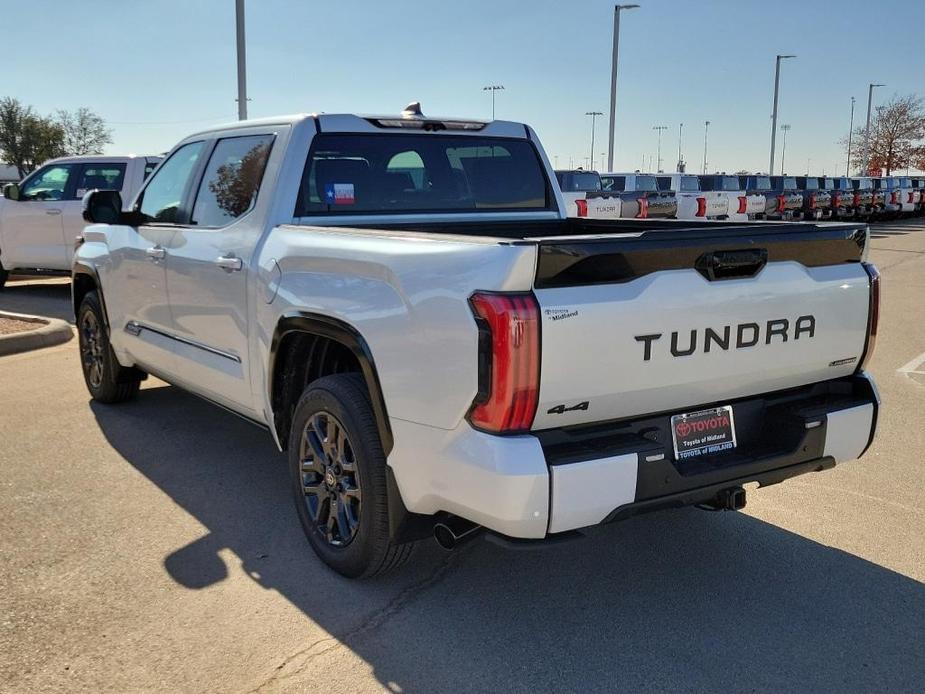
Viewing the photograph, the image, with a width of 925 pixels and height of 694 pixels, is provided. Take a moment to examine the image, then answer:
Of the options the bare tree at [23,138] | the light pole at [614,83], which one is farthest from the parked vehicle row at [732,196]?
the bare tree at [23,138]

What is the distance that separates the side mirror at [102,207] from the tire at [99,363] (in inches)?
30.5

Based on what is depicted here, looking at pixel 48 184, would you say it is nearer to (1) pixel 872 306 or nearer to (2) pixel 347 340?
(2) pixel 347 340

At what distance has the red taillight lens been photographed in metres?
2.78

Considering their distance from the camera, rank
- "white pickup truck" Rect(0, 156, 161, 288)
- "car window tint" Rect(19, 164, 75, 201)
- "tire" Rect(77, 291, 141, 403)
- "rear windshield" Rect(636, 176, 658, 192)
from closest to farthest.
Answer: "tire" Rect(77, 291, 141, 403) < "white pickup truck" Rect(0, 156, 161, 288) < "car window tint" Rect(19, 164, 75, 201) < "rear windshield" Rect(636, 176, 658, 192)

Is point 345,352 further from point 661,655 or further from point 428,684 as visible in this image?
point 661,655

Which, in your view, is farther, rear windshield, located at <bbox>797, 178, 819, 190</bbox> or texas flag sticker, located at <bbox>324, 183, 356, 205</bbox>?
rear windshield, located at <bbox>797, 178, 819, 190</bbox>

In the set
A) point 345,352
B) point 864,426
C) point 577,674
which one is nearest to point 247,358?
point 345,352

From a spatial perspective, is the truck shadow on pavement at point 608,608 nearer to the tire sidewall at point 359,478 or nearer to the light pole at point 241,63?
Result: the tire sidewall at point 359,478

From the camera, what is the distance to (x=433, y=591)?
12.0 ft

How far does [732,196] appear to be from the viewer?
25.3 m

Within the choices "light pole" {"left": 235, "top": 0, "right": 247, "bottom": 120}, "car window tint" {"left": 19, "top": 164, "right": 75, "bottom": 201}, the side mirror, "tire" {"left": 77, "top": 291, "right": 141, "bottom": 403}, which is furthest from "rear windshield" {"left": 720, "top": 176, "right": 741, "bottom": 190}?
the side mirror

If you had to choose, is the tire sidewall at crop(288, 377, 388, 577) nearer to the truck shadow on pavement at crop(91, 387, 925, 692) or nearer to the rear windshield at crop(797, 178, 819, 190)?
the truck shadow on pavement at crop(91, 387, 925, 692)

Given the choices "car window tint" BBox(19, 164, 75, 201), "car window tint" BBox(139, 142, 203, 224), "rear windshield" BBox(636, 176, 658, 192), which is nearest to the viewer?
"car window tint" BBox(139, 142, 203, 224)

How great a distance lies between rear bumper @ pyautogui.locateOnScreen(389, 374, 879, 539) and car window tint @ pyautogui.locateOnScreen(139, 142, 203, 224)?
8.94 ft
